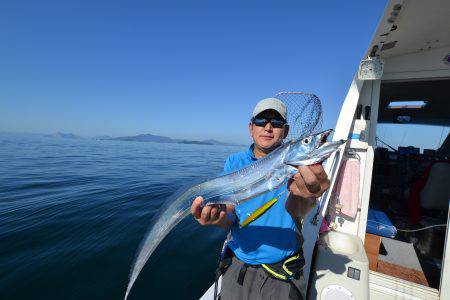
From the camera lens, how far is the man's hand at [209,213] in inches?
114

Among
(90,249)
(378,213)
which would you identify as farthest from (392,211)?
(90,249)

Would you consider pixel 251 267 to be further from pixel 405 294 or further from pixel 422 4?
pixel 422 4

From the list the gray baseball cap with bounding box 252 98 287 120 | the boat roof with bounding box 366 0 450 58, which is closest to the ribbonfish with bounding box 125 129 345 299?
the gray baseball cap with bounding box 252 98 287 120

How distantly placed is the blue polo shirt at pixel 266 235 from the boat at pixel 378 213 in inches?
46.0

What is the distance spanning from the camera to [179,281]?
5012 millimetres

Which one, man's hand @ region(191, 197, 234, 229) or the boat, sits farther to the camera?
the boat

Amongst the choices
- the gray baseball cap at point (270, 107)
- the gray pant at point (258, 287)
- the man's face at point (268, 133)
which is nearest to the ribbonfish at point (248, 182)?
the man's face at point (268, 133)

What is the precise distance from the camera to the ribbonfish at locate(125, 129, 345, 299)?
2.29 meters

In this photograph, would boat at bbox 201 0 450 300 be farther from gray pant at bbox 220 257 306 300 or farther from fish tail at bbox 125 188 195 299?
fish tail at bbox 125 188 195 299

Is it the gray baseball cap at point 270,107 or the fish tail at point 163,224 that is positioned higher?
the gray baseball cap at point 270,107

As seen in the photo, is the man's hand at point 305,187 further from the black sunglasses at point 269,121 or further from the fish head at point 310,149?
the black sunglasses at point 269,121

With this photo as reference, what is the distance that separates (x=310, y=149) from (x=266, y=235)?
4.42ft

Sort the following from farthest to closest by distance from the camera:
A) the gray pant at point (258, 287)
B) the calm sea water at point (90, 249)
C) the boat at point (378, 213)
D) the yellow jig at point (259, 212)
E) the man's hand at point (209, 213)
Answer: the calm sea water at point (90, 249) < the boat at point (378, 213) < the man's hand at point (209, 213) < the gray pant at point (258, 287) < the yellow jig at point (259, 212)

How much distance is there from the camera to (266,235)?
2.82 m
